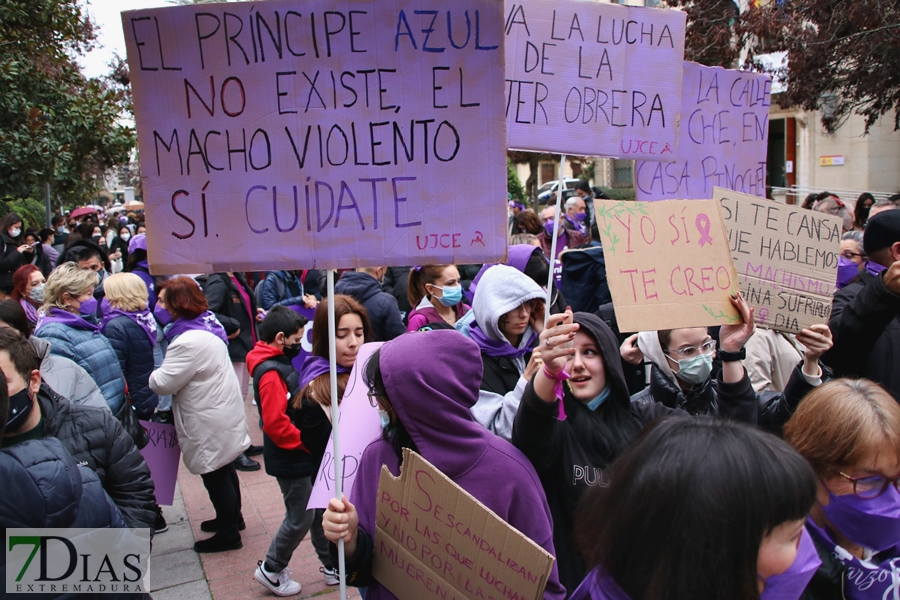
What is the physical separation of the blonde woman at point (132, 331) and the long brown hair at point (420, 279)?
6.60ft

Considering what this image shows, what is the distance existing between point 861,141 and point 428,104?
21705mm

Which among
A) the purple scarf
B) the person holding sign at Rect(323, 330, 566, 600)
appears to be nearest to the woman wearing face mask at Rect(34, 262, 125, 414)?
the person holding sign at Rect(323, 330, 566, 600)

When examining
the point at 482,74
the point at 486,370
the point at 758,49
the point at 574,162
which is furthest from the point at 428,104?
the point at 574,162

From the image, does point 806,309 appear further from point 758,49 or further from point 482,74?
point 758,49

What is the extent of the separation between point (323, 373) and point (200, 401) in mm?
1687

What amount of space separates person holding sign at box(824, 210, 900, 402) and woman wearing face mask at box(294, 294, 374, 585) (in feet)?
7.46

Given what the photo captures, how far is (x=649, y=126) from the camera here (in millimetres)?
→ 3801

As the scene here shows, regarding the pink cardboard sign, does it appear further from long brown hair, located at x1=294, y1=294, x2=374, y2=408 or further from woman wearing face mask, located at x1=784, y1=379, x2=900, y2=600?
woman wearing face mask, located at x1=784, y1=379, x2=900, y2=600

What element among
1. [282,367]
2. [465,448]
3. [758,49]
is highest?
[758,49]

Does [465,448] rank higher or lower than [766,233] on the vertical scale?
lower

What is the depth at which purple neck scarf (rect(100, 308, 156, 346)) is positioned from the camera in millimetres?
5672

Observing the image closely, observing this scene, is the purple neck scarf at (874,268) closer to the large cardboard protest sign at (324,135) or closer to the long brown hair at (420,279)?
the large cardboard protest sign at (324,135)

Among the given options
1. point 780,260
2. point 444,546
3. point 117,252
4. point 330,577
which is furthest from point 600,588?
point 117,252

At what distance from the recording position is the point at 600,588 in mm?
1514
